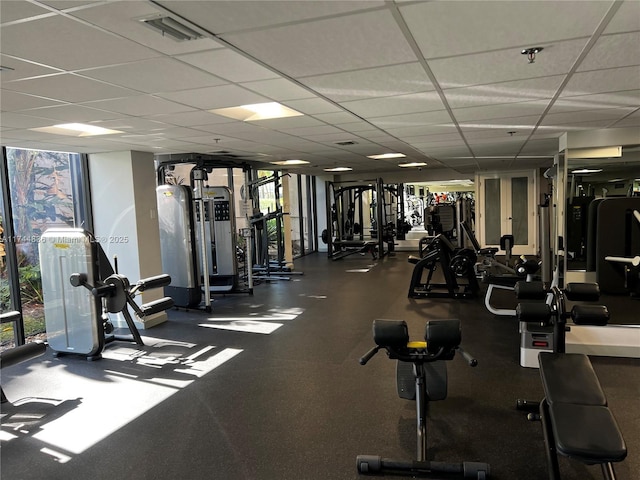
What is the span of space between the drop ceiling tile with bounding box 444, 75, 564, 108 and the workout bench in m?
1.60

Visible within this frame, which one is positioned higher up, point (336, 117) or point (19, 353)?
point (336, 117)

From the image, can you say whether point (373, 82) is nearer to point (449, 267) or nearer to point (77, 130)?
point (77, 130)

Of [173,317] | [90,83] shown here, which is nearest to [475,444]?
[90,83]

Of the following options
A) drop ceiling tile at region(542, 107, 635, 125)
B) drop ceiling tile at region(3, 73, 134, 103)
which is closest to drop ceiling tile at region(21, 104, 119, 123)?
drop ceiling tile at region(3, 73, 134, 103)

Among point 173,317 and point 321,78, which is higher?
point 321,78

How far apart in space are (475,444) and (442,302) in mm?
3660

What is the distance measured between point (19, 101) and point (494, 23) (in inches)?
107

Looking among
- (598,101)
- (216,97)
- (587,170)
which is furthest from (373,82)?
(587,170)

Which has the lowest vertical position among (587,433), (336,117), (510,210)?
(587,433)

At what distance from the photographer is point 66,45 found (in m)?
1.83

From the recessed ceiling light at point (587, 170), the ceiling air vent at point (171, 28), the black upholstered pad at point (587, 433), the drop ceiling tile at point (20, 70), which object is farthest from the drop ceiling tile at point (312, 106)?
the recessed ceiling light at point (587, 170)

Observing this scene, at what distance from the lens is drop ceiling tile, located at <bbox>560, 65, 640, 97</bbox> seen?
2428 millimetres

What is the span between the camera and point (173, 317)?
19.2ft

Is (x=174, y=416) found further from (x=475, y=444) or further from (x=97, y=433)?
(x=475, y=444)
